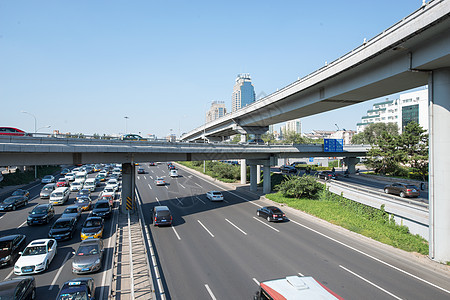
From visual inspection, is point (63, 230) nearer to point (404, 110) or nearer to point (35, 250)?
point (35, 250)

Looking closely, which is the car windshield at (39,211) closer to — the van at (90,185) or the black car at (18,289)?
the black car at (18,289)

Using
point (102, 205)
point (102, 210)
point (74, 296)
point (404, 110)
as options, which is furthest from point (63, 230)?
point (404, 110)

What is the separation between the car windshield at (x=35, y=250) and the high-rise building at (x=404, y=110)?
12492cm

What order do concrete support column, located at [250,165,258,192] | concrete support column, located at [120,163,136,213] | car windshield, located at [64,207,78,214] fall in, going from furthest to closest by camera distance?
concrete support column, located at [250,165,258,192]
concrete support column, located at [120,163,136,213]
car windshield, located at [64,207,78,214]

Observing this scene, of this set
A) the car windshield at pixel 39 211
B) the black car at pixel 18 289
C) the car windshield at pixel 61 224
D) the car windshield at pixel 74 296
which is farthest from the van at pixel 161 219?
the car windshield at pixel 74 296

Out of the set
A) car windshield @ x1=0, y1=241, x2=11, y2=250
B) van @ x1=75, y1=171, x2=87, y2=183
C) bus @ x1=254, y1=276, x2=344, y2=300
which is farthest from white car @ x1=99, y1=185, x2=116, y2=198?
bus @ x1=254, y1=276, x2=344, y2=300

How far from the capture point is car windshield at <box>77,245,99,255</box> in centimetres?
1388

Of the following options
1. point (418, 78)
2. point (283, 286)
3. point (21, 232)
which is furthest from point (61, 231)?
point (418, 78)

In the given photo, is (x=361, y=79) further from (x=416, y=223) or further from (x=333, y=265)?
(x=333, y=265)

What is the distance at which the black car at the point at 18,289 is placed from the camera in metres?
9.64

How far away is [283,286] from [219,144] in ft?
78.7

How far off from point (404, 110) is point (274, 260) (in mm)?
129165

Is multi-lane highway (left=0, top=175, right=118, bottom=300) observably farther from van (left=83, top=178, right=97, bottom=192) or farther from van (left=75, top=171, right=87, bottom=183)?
van (left=75, top=171, right=87, bottom=183)

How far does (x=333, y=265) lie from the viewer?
14711 mm
